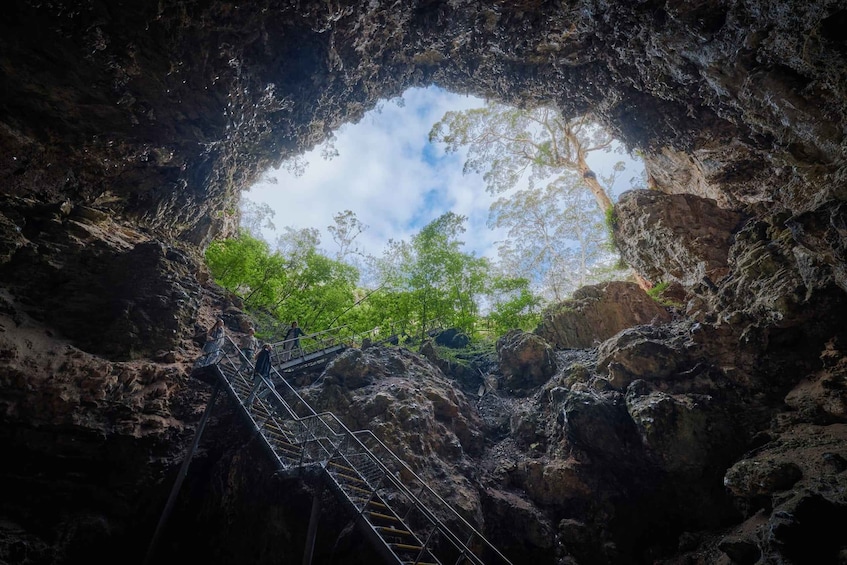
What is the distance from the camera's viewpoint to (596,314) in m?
15.5

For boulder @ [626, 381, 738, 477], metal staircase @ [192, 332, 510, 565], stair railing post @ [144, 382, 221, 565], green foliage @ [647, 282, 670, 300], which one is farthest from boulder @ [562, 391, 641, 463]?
stair railing post @ [144, 382, 221, 565]

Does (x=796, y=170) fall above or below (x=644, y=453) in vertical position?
above

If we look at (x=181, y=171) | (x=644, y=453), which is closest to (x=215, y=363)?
(x=181, y=171)

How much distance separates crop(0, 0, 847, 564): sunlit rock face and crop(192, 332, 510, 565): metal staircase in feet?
2.62

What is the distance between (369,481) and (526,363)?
7.96 m

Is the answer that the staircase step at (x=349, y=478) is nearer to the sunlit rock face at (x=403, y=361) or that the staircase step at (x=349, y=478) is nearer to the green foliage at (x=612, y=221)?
the sunlit rock face at (x=403, y=361)

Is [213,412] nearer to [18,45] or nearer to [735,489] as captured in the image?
[18,45]

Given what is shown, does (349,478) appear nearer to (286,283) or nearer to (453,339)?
(453,339)

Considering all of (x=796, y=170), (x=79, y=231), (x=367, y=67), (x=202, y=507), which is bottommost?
(x=202, y=507)

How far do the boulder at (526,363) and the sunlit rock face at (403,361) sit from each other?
1.60 m

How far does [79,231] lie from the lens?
28.3 feet

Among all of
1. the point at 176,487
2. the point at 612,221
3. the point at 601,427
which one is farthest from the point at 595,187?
the point at 176,487

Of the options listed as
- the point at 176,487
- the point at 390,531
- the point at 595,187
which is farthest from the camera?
the point at 595,187

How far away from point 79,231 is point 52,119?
2568 mm
